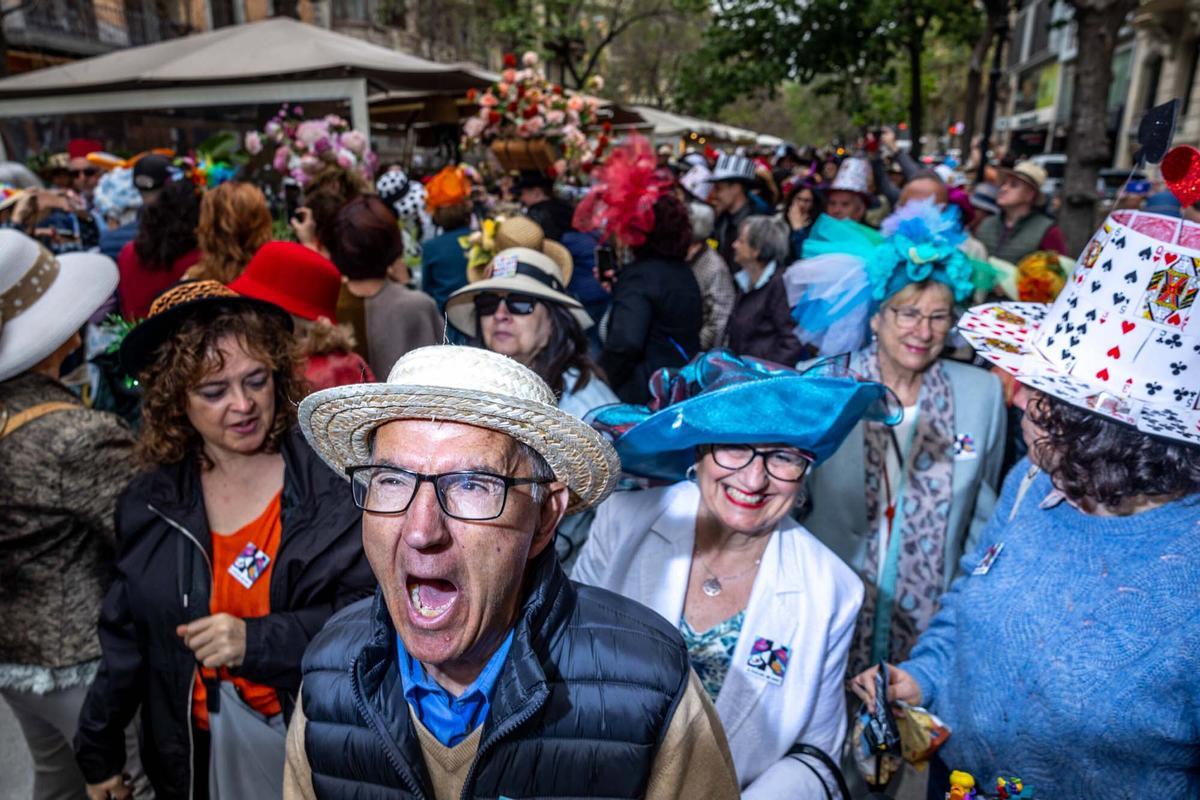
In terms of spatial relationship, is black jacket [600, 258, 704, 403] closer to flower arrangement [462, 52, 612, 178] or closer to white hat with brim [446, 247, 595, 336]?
white hat with brim [446, 247, 595, 336]

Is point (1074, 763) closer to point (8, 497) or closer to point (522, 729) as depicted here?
point (522, 729)

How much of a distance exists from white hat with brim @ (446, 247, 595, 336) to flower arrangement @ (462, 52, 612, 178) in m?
3.77

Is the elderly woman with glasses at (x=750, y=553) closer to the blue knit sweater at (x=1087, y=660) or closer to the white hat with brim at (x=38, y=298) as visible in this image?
the blue knit sweater at (x=1087, y=660)

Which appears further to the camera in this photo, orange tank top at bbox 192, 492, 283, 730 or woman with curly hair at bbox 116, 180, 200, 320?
woman with curly hair at bbox 116, 180, 200, 320

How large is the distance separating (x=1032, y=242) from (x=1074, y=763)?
510 cm

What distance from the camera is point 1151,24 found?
73.5ft

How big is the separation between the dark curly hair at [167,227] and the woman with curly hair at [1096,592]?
4.12m

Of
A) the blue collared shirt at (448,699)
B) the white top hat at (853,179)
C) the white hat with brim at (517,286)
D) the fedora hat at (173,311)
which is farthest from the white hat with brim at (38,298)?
the white top hat at (853,179)

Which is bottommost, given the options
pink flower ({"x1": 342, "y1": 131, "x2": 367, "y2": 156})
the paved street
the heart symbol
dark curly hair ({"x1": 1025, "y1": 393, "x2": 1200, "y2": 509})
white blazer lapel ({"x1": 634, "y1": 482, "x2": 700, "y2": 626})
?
the paved street

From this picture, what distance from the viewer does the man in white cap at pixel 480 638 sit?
1.28m

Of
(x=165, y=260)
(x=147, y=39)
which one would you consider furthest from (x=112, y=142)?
(x=147, y=39)

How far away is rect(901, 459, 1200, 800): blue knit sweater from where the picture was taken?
161 centimetres

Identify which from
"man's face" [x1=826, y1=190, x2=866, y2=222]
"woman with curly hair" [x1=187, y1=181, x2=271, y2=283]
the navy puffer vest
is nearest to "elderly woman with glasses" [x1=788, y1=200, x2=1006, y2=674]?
the navy puffer vest

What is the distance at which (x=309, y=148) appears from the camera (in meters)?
6.54
